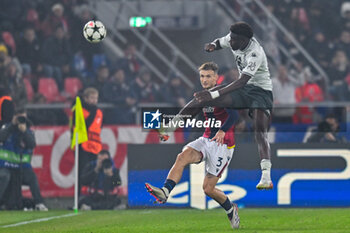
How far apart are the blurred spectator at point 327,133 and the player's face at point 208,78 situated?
456cm

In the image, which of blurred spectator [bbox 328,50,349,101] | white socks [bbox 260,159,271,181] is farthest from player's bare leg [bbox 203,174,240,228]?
blurred spectator [bbox 328,50,349,101]

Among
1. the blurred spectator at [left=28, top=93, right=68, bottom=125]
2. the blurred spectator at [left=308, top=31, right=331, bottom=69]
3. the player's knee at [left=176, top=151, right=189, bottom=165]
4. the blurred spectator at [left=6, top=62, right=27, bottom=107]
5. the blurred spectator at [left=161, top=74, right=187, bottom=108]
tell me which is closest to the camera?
the player's knee at [left=176, top=151, right=189, bottom=165]

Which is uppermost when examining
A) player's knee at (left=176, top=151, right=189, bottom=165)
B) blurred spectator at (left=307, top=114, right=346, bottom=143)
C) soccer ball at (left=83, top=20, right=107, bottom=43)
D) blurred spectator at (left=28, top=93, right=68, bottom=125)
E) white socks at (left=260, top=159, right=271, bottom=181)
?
soccer ball at (left=83, top=20, right=107, bottom=43)

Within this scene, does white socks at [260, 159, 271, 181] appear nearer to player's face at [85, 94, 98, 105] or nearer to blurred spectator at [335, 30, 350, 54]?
player's face at [85, 94, 98, 105]

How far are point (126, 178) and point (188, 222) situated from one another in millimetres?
4052

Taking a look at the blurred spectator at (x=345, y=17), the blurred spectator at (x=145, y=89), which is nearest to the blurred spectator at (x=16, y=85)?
the blurred spectator at (x=145, y=89)

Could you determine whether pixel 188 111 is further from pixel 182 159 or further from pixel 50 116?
pixel 50 116

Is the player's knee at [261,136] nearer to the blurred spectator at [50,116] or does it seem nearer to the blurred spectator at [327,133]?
the blurred spectator at [327,133]

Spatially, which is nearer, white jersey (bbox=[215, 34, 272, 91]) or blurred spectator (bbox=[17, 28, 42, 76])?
white jersey (bbox=[215, 34, 272, 91])

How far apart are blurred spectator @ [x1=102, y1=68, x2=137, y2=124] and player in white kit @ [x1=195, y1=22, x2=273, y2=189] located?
615 cm

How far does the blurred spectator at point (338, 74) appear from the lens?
19484mm

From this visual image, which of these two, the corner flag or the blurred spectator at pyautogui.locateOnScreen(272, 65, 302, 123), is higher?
the blurred spectator at pyautogui.locateOnScreen(272, 65, 302, 123)

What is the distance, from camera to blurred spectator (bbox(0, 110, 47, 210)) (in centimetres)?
1448

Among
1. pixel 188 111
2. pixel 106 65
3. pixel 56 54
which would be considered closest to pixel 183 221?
pixel 188 111
